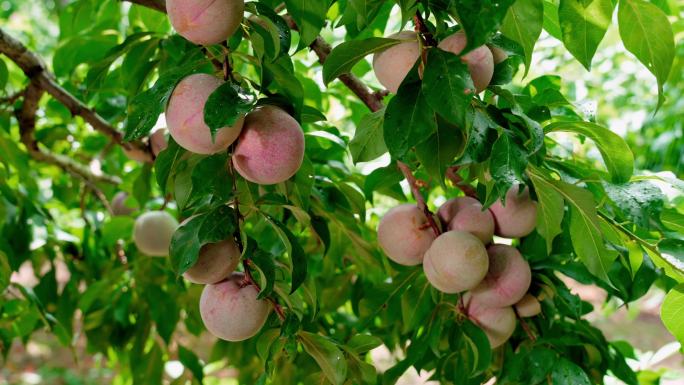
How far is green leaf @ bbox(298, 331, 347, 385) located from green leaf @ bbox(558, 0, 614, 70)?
1.52 ft

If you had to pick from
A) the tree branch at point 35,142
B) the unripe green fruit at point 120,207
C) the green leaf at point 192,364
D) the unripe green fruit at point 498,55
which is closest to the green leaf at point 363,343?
the unripe green fruit at point 498,55

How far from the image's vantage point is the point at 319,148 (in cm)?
128

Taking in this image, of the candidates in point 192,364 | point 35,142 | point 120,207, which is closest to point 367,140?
point 192,364

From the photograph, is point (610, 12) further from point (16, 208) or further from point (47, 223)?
point (47, 223)

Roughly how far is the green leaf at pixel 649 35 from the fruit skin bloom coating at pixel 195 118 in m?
0.43

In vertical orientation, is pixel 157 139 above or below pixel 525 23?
below

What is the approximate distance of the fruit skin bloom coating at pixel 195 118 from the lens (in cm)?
76

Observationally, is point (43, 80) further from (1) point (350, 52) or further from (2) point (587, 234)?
(2) point (587, 234)

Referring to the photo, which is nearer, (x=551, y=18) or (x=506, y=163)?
(x=506, y=163)

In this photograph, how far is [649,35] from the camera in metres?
0.79

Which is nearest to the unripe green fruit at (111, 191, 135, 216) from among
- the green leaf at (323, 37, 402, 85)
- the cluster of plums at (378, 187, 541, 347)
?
the cluster of plums at (378, 187, 541, 347)

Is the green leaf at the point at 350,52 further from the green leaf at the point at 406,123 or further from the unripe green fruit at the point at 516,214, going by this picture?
the unripe green fruit at the point at 516,214

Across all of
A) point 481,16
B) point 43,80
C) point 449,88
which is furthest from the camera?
point 43,80

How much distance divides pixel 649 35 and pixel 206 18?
466mm
